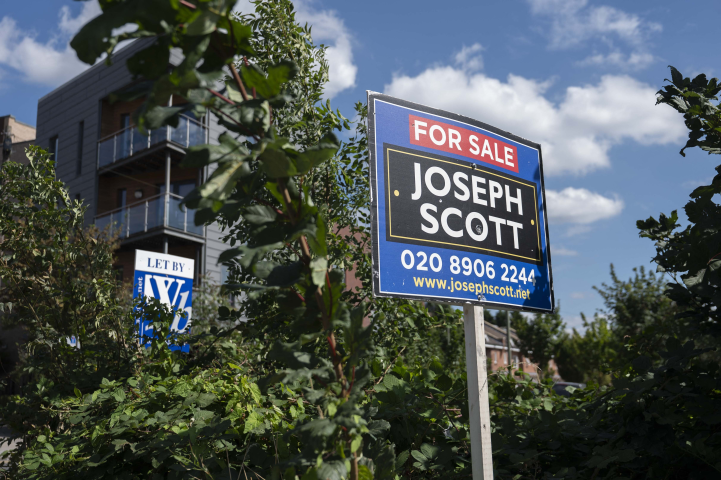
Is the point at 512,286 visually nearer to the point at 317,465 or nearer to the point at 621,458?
the point at 621,458

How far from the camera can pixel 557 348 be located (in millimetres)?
30172

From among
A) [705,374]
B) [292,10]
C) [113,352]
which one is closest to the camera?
[705,374]

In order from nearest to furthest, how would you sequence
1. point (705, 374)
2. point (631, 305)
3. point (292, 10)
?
point (705, 374) < point (292, 10) < point (631, 305)

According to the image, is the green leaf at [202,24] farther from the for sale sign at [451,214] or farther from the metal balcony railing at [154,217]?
the metal balcony railing at [154,217]

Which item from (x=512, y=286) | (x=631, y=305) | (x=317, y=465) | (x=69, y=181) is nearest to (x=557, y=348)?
(x=631, y=305)

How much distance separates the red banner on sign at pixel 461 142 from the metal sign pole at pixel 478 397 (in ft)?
2.91

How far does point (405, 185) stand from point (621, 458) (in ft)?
5.14

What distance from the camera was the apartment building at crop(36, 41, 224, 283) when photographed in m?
18.9

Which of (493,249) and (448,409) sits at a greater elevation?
(493,249)

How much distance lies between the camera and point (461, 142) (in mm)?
2992

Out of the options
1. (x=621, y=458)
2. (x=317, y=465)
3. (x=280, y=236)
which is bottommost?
(x=621, y=458)

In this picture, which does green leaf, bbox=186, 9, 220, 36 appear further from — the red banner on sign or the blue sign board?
the blue sign board

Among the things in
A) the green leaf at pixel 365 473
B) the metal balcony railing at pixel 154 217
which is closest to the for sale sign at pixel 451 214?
the green leaf at pixel 365 473

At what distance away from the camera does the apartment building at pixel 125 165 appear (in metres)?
18.9
